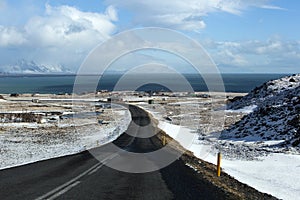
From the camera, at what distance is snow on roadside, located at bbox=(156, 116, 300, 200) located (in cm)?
1593

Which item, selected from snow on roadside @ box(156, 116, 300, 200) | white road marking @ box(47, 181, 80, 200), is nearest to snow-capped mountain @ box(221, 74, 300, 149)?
snow on roadside @ box(156, 116, 300, 200)

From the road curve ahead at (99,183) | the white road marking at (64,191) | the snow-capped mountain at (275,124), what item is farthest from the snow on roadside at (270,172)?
the white road marking at (64,191)

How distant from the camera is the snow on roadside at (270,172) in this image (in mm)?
15930

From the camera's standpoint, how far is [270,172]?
814 inches

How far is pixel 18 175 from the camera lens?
13.9m

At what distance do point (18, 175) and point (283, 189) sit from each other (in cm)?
1096

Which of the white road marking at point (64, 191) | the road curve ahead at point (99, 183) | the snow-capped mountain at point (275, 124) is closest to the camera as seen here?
the white road marking at point (64, 191)

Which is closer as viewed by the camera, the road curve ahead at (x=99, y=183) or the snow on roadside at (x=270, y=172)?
the road curve ahead at (x=99, y=183)

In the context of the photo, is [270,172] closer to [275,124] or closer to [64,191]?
[64,191]

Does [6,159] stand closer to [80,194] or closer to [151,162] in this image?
[151,162]

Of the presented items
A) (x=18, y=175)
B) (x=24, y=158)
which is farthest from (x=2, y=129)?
(x=18, y=175)

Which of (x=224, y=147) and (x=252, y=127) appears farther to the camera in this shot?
(x=252, y=127)

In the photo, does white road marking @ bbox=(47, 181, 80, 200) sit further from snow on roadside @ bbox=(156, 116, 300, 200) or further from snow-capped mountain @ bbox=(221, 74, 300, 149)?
snow-capped mountain @ bbox=(221, 74, 300, 149)

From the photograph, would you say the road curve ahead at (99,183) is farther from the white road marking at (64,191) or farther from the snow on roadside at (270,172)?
the snow on roadside at (270,172)
